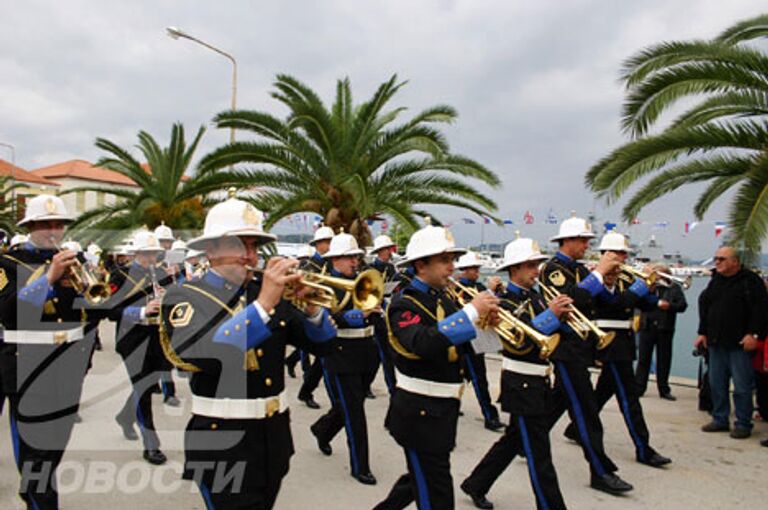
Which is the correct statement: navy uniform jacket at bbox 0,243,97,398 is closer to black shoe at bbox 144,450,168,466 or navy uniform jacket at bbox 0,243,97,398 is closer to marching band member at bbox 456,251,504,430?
black shoe at bbox 144,450,168,466

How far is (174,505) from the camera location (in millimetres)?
4754

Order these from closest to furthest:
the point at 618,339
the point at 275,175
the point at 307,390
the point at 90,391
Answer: the point at 618,339 < the point at 307,390 < the point at 90,391 < the point at 275,175

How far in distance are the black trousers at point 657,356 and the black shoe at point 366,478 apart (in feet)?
17.5

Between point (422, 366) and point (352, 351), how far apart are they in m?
1.96

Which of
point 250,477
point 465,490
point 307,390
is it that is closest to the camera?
point 250,477

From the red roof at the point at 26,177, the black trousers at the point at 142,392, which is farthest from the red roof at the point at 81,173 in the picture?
the black trousers at the point at 142,392

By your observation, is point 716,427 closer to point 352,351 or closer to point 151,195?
point 352,351

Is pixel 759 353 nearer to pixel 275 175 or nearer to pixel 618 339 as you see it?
pixel 618 339

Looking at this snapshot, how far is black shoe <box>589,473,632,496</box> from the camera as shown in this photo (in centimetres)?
519

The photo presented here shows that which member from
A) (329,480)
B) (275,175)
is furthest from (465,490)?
(275,175)

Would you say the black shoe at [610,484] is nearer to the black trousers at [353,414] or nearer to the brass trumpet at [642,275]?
the black trousers at [353,414]

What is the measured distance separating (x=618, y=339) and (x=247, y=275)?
13.9 feet

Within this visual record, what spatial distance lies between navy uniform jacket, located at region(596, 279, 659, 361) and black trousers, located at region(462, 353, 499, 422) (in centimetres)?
176

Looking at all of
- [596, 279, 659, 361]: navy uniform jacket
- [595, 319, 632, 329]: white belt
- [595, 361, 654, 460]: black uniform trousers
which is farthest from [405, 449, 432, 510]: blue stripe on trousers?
[595, 319, 632, 329]: white belt
